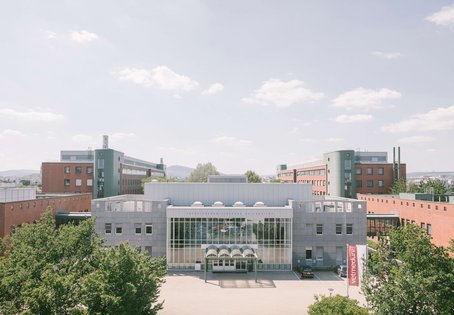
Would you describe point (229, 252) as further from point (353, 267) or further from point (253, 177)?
point (253, 177)

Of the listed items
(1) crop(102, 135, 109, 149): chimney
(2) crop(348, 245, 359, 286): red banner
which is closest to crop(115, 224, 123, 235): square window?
(2) crop(348, 245, 359, 286): red banner

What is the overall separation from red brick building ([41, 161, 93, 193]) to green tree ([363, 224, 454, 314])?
7967 cm

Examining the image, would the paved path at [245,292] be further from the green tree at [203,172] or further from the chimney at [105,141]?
the green tree at [203,172]

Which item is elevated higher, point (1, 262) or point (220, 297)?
point (1, 262)

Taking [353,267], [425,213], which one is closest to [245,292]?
[353,267]

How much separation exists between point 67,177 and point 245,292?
226 ft

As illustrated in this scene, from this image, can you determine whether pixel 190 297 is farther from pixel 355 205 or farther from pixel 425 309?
pixel 355 205

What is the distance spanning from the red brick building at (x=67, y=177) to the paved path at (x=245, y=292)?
53.5 metres

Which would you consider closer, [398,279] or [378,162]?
[398,279]

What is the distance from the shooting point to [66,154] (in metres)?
99.0

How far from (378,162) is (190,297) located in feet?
254

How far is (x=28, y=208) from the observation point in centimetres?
5134

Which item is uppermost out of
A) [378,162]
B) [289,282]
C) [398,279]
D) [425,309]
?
[378,162]

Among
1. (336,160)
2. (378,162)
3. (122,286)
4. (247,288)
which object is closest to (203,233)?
(247,288)
